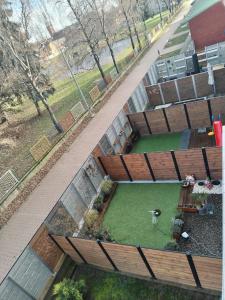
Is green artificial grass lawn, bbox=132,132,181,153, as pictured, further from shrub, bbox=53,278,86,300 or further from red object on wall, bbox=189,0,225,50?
red object on wall, bbox=189,0,225,50

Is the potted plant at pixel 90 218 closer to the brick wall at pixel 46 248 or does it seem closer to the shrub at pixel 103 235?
the shrub at pixel 103 235

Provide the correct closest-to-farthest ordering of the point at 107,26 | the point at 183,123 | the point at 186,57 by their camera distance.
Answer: the point at 183,123 → the point at 186,57 → the point at 107,26

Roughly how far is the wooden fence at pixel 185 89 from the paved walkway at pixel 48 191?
2442 mm

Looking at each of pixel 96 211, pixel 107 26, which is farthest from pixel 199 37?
pixel 96 211

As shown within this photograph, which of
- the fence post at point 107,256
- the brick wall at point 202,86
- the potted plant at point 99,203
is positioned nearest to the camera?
the fence post at point 107,256

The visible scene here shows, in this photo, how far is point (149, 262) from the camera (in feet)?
33.3

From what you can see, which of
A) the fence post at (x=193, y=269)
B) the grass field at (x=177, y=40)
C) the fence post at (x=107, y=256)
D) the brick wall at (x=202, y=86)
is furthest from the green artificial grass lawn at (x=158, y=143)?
the grass field at (x=177, y=40)

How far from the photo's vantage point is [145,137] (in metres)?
20.3

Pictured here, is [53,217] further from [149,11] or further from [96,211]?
[149,11]

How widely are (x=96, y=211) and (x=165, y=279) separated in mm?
5162

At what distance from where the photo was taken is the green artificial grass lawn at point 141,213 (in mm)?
12828

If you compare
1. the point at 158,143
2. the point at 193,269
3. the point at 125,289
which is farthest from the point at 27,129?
the point at 193,269

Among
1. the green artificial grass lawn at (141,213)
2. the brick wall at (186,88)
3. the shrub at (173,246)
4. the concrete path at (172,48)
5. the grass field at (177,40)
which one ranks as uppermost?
the brick wall at (186,88)

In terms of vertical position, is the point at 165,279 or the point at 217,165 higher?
the point at 217,165
